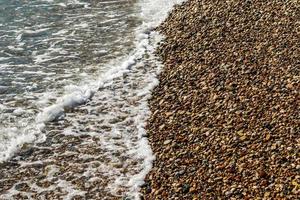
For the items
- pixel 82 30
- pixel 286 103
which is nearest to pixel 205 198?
pixel 286 103

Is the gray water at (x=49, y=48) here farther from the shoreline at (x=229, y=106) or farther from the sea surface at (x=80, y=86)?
the shoreline at (x=229, y=106)

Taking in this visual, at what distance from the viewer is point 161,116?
36.9ft

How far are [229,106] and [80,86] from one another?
14.6 ft

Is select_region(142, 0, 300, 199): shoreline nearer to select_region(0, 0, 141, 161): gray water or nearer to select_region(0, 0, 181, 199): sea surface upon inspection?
select_region(0, 0, 181, 199): sea surface

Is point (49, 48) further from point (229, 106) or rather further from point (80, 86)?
point (229, 106)

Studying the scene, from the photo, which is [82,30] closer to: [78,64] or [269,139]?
[78,64]

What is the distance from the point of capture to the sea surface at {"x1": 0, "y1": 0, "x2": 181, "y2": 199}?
9.89 m

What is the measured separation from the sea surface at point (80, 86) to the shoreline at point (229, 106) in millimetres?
550

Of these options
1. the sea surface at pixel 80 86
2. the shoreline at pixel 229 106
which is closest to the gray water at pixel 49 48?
the sea surface at pixel 80 86

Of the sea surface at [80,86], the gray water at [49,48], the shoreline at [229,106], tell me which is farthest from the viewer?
the gray water at [49,48]

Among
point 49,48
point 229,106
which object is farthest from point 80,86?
point 229,106

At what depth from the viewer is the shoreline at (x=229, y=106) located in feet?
28.1

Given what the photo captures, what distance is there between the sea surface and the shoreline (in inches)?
21.7

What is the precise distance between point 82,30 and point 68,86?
14.1ft
